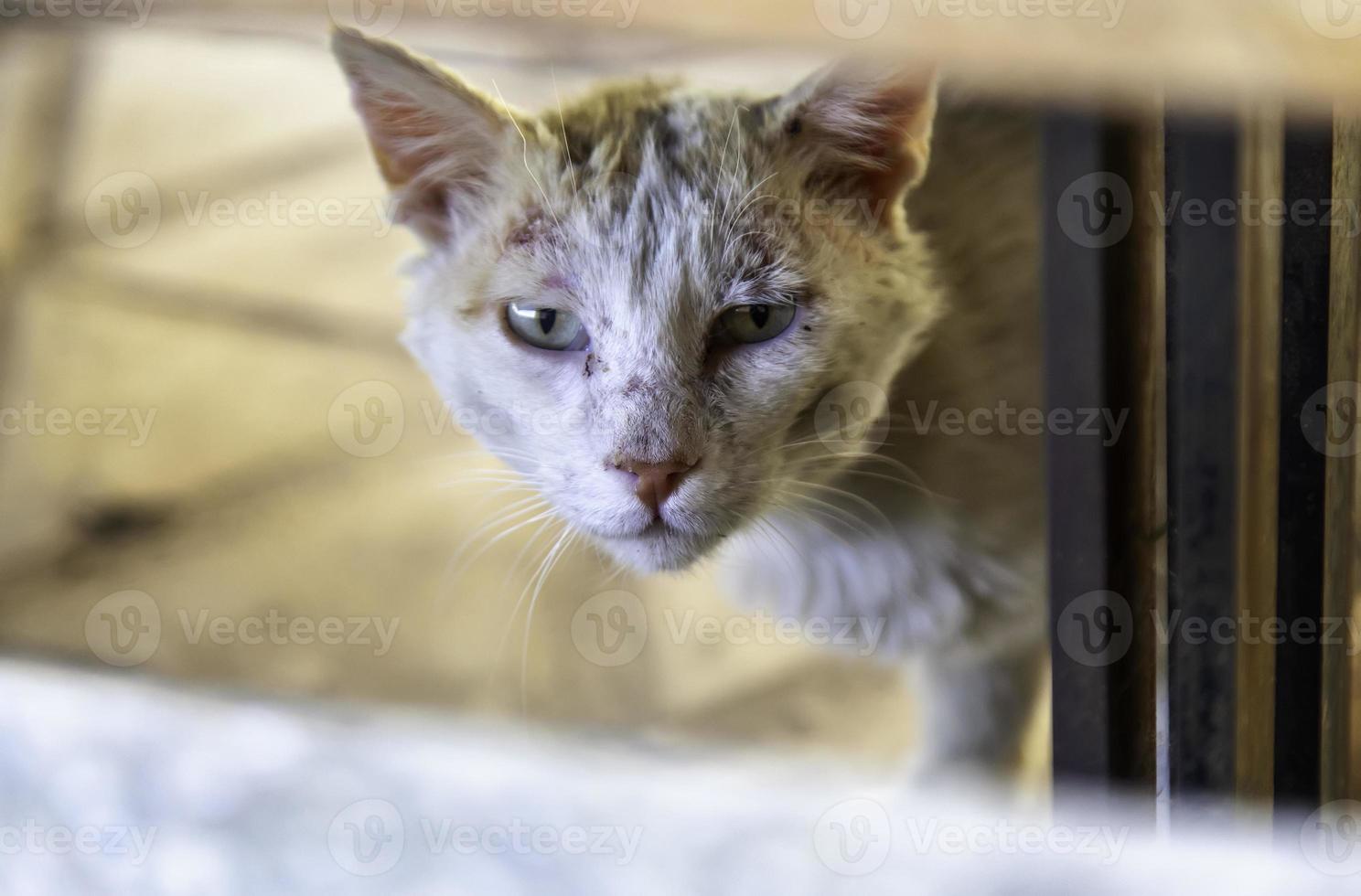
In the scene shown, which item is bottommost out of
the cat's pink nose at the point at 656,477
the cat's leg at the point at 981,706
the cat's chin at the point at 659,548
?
the cat's leg at the point at 981,706

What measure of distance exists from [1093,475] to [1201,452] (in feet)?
0.30

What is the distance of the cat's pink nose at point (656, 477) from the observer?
3.01 ft

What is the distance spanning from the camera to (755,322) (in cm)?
99

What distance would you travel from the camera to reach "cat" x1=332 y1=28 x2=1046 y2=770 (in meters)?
0.94

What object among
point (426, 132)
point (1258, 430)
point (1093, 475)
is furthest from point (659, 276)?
point (1258, 430)

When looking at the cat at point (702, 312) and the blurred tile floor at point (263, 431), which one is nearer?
the cat at point (702, 312)

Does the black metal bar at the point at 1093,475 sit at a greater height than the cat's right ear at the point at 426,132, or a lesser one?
lesser

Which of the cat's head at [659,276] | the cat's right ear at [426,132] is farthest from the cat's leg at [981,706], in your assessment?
the cat's right ear at [426,132]

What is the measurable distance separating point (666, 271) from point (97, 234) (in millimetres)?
2228

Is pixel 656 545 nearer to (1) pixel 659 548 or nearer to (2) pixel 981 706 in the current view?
(1) pixel 659 548

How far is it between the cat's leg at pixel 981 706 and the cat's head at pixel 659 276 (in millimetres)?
468

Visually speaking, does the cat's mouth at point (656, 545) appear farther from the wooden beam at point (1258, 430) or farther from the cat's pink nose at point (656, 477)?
the wooden beam at point (1258, 430)

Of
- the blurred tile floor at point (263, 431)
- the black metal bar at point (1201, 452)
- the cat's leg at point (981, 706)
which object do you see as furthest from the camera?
the blurred tile floor at point (263, 431)

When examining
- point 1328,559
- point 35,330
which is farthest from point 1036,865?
point 35,330
